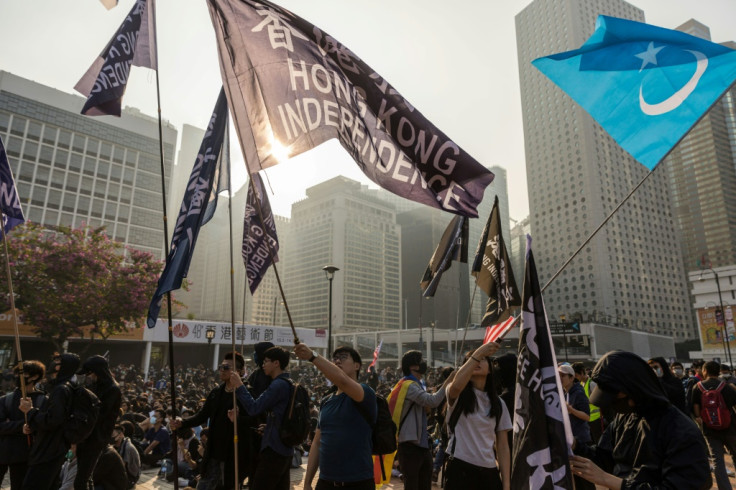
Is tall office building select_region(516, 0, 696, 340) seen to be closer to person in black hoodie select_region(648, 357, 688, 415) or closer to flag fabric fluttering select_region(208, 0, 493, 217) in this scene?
person in black hoodie select_region(648, 357, 688, 415)

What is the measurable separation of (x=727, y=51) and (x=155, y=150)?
72.0 metres

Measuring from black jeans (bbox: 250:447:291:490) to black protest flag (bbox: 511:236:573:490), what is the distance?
2.73 meters

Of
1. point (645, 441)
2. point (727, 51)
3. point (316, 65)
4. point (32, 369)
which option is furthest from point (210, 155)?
point (727, 51)

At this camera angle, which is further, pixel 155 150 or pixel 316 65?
pixel 155 150

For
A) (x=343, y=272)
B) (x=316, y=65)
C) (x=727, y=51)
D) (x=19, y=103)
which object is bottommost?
(x=316, y=65)

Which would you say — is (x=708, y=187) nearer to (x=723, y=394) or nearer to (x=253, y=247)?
(x=723, y=394)

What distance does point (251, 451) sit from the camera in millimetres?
5066

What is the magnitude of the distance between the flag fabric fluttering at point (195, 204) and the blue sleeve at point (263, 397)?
115cm

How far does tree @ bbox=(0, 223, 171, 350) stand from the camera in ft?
72.4

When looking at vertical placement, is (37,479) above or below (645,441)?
below

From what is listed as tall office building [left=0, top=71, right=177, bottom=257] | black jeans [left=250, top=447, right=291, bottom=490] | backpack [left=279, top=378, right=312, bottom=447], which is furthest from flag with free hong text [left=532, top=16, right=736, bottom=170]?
tall office building [left=0, top=71, right=177, bottom=257]

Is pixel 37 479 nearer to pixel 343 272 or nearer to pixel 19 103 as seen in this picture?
pixel 19 103

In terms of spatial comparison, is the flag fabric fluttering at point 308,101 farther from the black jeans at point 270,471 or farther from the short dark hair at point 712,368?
the short dark hair at point 712,368

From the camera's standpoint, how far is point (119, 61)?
5.90 meters
